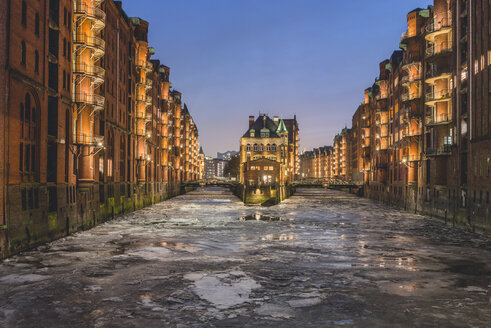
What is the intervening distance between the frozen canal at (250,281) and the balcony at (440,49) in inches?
822

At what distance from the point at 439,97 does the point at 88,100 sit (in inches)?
1441

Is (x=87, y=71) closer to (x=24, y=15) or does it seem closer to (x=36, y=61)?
(x=36, y=61)

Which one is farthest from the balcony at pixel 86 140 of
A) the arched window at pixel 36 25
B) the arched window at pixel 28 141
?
the arched window at pixel 36 25

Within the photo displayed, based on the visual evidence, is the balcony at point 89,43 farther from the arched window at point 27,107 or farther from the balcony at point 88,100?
the arched window at point 27,107

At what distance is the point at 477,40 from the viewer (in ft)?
129

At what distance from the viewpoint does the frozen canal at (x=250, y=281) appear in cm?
1600

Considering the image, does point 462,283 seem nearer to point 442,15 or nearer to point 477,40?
point 477,40

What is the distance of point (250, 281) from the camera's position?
2144 cm

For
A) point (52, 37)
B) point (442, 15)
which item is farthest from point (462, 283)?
point (442, 15)

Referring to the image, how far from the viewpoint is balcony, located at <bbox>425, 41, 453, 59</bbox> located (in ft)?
156

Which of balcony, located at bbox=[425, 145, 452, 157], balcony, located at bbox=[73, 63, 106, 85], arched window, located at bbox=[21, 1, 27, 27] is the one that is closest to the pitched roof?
balcony, located at bbox=[425, 145, 452, 157]

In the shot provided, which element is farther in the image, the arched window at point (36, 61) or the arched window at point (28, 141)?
the arched window at point (36, 61)

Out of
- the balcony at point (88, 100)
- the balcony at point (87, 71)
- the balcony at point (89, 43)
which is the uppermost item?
the balcony at point (89, 43)

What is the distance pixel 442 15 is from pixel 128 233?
4012 centimetres
